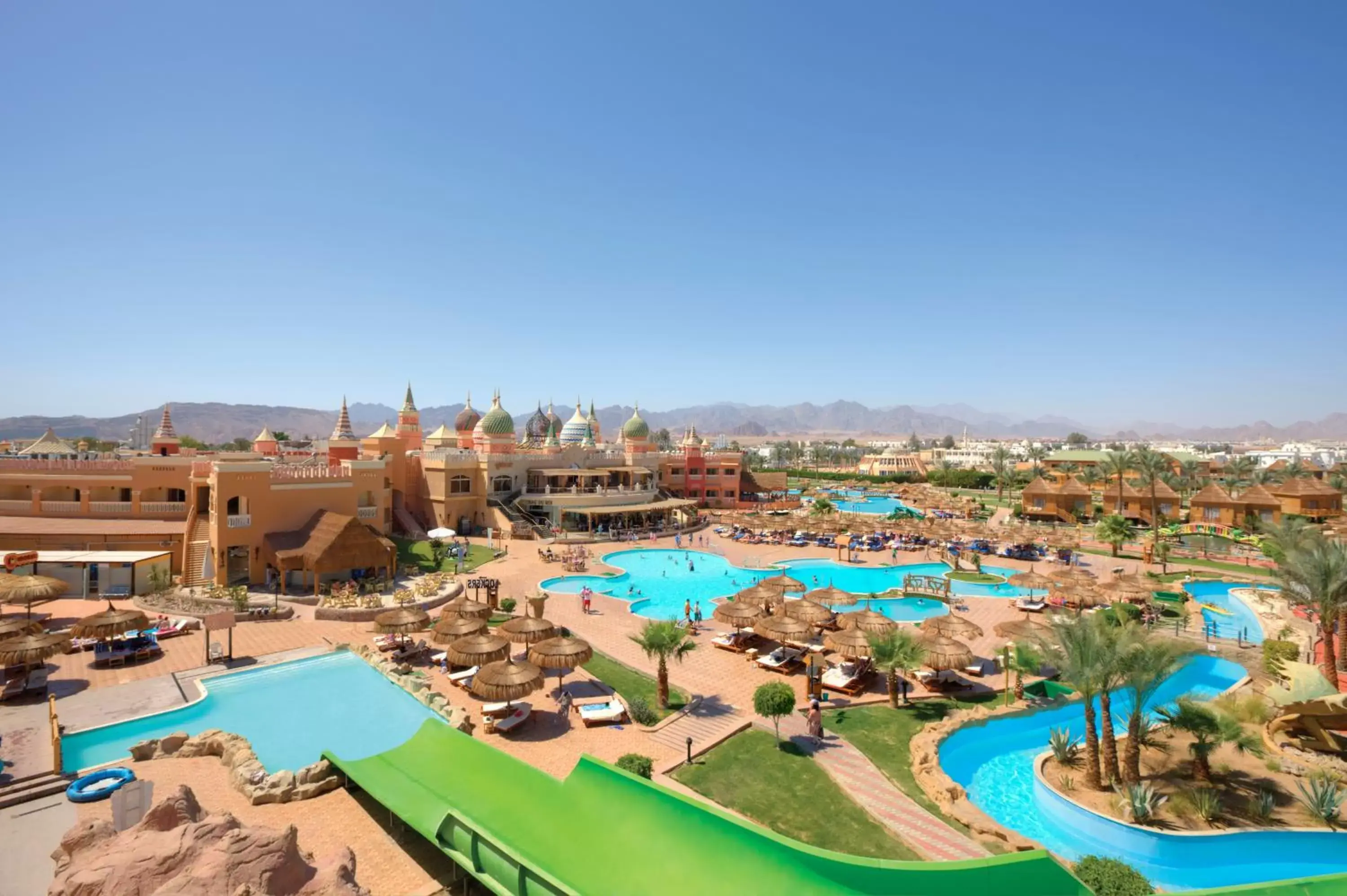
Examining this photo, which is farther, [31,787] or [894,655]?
[894,655]

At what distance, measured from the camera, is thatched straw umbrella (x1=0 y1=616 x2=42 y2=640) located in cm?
1609

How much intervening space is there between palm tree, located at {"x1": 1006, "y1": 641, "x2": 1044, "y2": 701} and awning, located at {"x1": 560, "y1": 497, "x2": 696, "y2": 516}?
1086 inches

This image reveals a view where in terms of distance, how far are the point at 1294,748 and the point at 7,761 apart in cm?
2459

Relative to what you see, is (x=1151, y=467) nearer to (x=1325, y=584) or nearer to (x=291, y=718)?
(x=1325, y=584)

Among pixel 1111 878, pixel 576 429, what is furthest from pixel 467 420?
pixel 1111 878

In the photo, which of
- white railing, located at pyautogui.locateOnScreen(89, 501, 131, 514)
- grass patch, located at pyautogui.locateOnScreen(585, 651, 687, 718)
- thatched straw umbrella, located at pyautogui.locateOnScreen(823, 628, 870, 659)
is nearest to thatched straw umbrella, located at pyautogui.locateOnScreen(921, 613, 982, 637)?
thatched straw umbrella, located at pyautogui.locateOnScreen(823, 628, 870, 659)

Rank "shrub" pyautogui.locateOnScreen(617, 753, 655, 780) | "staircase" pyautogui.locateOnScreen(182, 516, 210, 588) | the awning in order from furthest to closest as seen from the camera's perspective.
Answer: the awning
"staircase" pyautogui.locateOnScreen(182, 516, 210, 588)
"shrub" pyautogui.locateOnScreen(617, 753, 655, 780)

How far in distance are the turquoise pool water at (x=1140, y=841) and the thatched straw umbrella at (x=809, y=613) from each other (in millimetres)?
5421

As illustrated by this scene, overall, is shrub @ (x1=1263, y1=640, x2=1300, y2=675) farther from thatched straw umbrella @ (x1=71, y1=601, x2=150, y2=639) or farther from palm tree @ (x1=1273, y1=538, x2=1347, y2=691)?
thatched straw umbrella @ (x1=71, y1=601, x2=150, y2=639)

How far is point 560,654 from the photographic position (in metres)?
15.2

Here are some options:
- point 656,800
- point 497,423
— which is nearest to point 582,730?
point 656,800

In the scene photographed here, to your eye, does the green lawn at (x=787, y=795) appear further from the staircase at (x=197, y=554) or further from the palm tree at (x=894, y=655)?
the staircase at (x=197, y=554)

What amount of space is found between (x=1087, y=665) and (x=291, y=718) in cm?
1633

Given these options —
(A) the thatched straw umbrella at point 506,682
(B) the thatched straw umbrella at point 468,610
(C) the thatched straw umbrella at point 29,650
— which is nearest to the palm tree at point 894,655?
(A) the thatched straw umbrella at point 506,682
